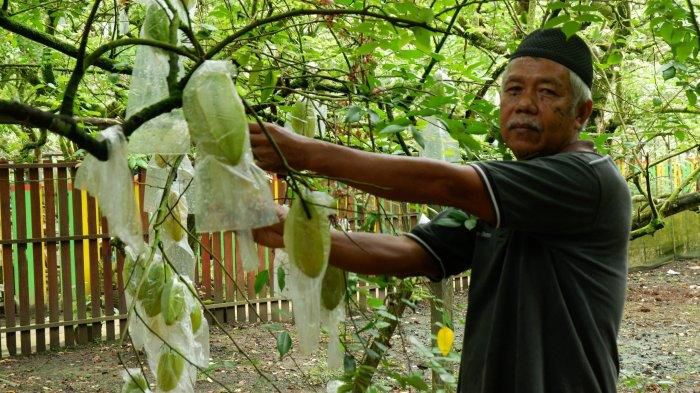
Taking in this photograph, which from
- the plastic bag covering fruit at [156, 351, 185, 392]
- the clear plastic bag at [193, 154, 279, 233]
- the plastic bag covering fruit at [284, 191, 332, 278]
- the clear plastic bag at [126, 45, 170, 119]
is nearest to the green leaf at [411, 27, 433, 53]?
the clear plastic bag at [126, 45, 170, 119]

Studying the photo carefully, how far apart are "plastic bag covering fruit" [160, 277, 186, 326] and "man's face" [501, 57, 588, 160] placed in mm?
841

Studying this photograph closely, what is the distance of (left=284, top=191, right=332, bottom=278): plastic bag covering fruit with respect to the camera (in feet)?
3.92

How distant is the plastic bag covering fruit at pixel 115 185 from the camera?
1146 millimetres

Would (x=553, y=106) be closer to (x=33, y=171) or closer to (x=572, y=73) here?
(x=572, y=73)

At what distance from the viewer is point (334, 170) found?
151 cm

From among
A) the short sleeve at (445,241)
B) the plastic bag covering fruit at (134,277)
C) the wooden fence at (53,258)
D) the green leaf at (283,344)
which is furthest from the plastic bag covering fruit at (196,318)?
the wooden fence at (53,258)

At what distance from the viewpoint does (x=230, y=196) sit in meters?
1.08

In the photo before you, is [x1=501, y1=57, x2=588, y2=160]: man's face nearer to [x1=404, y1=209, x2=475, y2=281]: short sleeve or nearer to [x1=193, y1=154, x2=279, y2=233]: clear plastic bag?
[x1=404, y1=209, x2=475, y2=281]: short sleeve

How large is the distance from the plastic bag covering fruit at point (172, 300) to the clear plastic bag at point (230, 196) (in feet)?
2.54

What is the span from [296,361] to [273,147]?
15.3 ft

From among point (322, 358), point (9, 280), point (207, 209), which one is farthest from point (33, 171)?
point (207, 209)

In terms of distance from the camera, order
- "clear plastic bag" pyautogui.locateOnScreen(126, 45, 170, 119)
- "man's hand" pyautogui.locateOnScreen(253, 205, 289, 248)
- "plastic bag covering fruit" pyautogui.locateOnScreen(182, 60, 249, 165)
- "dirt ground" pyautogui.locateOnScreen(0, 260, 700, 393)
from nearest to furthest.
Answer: "plastic bag covering fruit" pyautogui.locateOnScreen(182, 60, 249, 165), "clear plastic bag" pyautogui.locateOnScreen(126, 45, 170, 119), "man's hand" pyautogui.locateOnScreen(253, 205, 289, 248), "dirt ground" pyautogui.locateOnScreen(0, 260, 700, 393)

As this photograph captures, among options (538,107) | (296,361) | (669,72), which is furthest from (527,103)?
(296,361)

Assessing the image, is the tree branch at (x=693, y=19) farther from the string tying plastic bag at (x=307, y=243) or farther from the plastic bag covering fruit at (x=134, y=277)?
the plastic bag covering fruit at (x=134, y=277)
